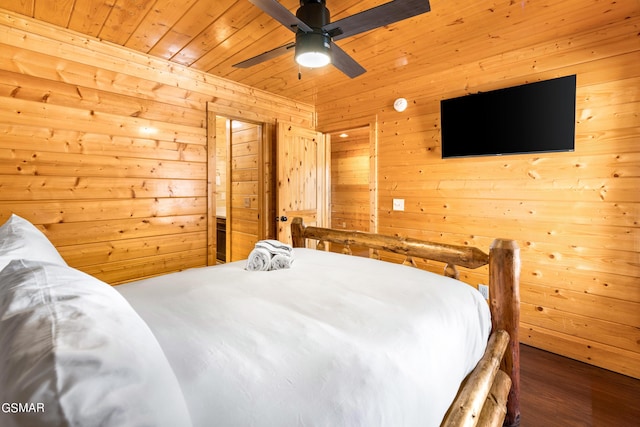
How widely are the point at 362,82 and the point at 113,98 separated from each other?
251 centimetres

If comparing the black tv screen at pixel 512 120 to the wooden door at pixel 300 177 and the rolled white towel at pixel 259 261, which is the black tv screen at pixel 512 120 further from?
the rolled white towel at pixel 259 261

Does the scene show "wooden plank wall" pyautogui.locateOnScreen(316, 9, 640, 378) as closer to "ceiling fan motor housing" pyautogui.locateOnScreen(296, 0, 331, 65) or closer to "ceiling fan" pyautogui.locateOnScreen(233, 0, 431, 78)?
"ceiling fan" pyautogui.locateOnScreen(233, 0, 431, 78)

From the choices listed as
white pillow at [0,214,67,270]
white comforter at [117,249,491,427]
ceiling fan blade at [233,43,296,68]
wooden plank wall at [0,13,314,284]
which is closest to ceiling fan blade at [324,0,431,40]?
ceiling fan blade at [233,43,296,68]

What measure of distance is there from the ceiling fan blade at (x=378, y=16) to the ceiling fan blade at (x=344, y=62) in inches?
5.0

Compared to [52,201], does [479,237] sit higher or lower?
lower

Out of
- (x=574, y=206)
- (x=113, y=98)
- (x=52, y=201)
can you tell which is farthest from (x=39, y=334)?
(x=574, y=206)

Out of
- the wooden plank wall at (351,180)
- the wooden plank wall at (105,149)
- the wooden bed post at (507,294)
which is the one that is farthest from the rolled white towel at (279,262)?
the wooden plank wall at (351,180)

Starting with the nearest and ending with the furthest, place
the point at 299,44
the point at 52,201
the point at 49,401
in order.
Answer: the point at 49,401, the point at 299,44, the point at 52,201

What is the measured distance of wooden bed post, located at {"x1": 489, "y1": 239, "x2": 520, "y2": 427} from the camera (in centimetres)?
148

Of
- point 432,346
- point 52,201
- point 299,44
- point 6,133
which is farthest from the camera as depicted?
point 52,201

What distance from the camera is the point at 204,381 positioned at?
0.70 meters

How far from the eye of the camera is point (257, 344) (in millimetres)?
875

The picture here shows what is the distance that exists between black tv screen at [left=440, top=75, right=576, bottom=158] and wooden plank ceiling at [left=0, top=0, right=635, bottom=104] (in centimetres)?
43

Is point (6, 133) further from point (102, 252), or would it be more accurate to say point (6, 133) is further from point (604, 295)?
point (604, 295)
